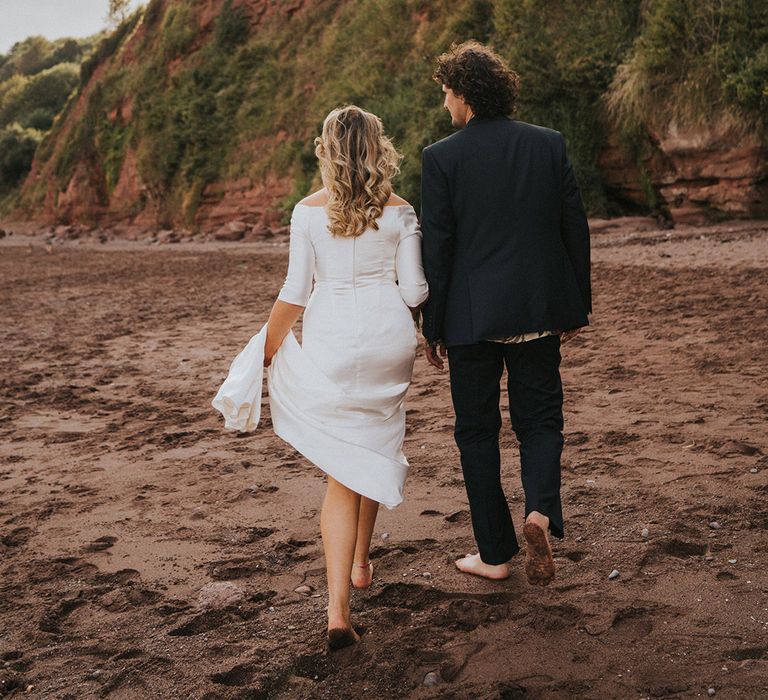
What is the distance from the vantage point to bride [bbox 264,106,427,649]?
132 inches

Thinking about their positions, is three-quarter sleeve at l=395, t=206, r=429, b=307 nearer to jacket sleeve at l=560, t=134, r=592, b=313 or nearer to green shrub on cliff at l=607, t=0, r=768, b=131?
jacket sleeve at l=560, t=134, r=592, b=313

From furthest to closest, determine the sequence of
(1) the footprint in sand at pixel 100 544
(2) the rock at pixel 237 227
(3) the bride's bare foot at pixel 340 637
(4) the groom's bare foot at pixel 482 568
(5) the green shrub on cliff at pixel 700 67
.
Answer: (2) the rock at pixel 237 227, (5) the green shrub on cliff at pixel 700 67, (1) the footprint in sand at pixel 100 544, (4) the groom's bare foot at pixel 482 568, (3) the bride's bare foot at pixel 340 637

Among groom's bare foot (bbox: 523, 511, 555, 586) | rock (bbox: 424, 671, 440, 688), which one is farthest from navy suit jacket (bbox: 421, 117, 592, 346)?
rock (bbox: 424, 671, 440, 688)

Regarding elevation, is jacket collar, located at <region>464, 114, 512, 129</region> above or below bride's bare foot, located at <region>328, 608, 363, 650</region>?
above

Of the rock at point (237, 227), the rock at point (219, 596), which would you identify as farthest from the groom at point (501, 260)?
the rock at point (237, 227)

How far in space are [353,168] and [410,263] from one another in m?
0.43

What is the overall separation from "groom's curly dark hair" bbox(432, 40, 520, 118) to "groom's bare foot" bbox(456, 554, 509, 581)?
1.79 metres

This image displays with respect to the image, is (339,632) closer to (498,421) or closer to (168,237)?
(498,421)

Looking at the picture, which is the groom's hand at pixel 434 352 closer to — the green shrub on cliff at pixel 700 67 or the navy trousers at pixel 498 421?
the navy trousers at pixel 498 421

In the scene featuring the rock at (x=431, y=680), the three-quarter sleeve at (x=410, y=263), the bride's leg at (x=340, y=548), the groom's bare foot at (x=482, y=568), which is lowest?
the rock at (x=431, y=680)

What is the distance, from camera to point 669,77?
15.7 meters

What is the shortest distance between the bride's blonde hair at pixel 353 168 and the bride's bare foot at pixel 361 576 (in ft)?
4.51

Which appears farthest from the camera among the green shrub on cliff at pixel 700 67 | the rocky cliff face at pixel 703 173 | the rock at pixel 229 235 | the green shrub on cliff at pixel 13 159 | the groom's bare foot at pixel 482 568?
the green shrub on cliff at pixel 13 159

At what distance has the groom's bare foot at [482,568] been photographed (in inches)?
147
